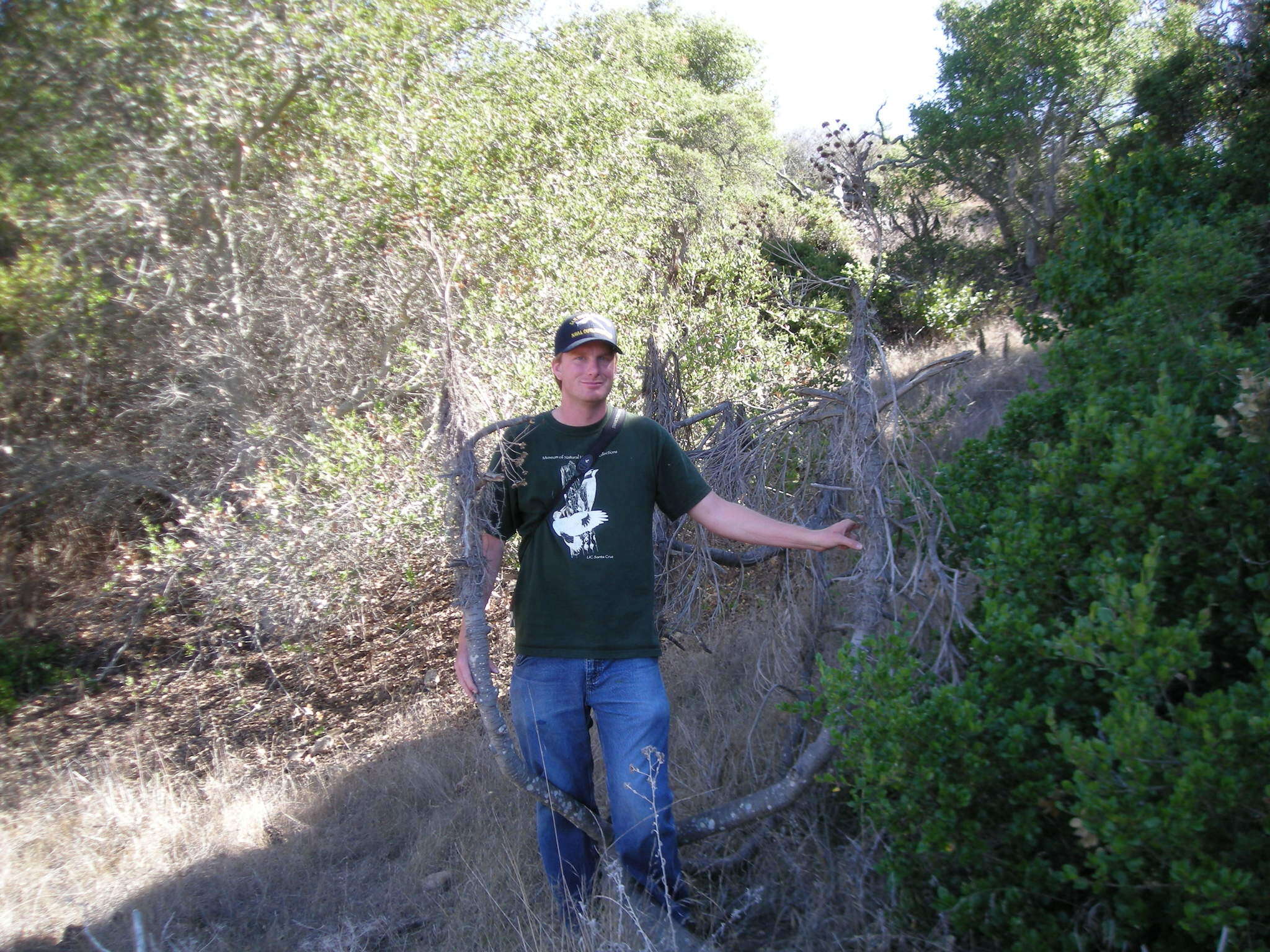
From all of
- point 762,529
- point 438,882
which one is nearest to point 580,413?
point 762,529

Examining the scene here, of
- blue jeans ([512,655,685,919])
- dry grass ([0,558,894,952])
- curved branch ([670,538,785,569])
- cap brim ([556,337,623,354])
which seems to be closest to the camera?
blue jeans ([512,655,685,919])

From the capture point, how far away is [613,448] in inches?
123

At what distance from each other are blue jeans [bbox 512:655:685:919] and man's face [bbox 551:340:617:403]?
93 cm

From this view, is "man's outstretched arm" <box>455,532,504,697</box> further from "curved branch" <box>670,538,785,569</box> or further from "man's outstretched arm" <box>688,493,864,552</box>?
"curved branch" <box>670,538,785,569</box>

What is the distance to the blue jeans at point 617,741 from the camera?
9.66ft

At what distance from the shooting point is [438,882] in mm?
4051

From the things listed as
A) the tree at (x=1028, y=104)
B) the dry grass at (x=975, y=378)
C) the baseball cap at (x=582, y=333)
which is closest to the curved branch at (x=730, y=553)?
the dry grass at (x=975, y=378)

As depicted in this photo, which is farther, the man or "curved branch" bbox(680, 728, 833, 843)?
"curved branch" bbox(680, 728, 833, 843)

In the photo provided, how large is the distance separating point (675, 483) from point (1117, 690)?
5.16 ft

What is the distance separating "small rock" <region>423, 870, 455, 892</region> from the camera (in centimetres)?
402

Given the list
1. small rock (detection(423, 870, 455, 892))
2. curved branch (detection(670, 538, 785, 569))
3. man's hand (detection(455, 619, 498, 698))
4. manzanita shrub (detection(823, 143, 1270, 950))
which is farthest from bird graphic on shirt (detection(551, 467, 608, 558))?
small rock (detection(423, 870, 455, 892))

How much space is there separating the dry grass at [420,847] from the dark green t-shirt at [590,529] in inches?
33.5

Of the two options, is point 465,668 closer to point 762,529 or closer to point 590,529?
point 590,529

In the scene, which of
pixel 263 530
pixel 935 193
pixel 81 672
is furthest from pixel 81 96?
pixel 935 193
